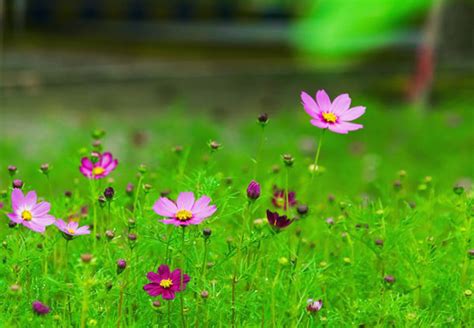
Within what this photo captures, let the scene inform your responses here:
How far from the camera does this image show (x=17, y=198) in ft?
6.35

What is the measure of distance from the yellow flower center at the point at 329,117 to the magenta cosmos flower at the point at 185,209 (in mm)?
342

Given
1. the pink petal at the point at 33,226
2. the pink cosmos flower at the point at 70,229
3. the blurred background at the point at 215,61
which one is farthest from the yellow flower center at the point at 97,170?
the blurred background at the point at 215,61

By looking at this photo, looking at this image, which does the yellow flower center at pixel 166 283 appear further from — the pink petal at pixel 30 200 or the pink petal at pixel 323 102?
the pink petal at pixel 323 102

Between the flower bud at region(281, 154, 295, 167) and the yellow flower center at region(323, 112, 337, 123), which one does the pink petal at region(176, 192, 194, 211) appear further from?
the yellow flower center at region(323, 112, 337, 123)

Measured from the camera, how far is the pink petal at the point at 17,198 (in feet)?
6.30

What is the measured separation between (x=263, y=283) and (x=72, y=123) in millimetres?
6348

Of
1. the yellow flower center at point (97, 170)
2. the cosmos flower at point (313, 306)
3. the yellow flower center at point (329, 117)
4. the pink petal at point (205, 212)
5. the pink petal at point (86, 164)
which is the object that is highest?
the yellow flower center at point (329, 117)

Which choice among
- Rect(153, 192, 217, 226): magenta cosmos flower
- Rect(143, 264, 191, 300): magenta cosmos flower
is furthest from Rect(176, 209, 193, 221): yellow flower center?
Rect(143, 264, 191, 300): magenta cosmos flower

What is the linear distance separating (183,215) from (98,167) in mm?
500

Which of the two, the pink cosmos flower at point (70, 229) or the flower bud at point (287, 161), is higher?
the flower bud at point (287, 161)

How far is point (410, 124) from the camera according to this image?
762cm

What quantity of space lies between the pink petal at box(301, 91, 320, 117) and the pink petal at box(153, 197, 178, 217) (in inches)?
13.7

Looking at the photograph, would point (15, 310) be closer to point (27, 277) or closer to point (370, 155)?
Answer: point (27, 277)

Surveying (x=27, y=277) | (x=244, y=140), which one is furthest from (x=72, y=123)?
(x=27, y=277)
